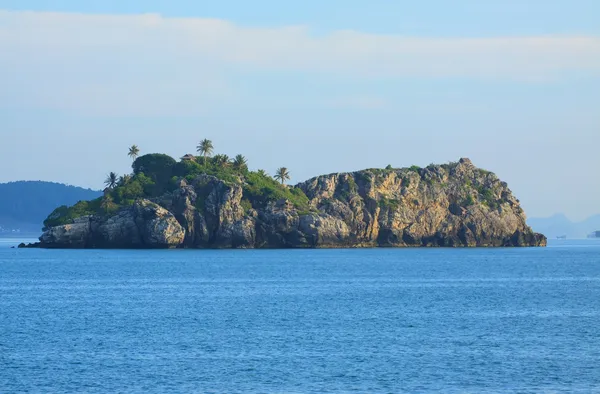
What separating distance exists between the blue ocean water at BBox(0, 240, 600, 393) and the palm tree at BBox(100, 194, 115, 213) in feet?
232

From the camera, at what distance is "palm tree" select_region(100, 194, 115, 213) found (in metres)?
190

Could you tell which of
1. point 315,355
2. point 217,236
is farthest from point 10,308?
point 217,236

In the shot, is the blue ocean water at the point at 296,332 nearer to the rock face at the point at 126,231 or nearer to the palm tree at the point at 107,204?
the rock face at the point at 126,231

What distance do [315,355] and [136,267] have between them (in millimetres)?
83254

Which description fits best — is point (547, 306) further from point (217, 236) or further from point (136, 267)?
point (217, 236)

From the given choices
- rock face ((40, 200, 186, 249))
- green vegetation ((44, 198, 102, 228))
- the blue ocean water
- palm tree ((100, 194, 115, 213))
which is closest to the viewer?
the blue ocean water

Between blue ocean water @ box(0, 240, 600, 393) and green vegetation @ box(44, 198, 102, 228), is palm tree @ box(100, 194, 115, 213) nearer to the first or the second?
green vegetation @ box(44, 198, 102, 228)

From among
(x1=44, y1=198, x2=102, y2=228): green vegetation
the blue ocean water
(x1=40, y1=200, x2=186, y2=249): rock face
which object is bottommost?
the blue ocean water

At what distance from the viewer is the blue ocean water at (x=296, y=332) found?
45.7 meters

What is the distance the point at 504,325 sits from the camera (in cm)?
6606

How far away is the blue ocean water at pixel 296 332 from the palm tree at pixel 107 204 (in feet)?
232

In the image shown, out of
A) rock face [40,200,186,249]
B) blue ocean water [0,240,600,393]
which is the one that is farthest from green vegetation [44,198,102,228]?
blue ocean water [0,240,600,393]

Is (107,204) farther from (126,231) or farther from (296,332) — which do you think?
(296,332)

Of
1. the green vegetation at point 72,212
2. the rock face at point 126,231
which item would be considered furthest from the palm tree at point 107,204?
the rock face at point 126,231
